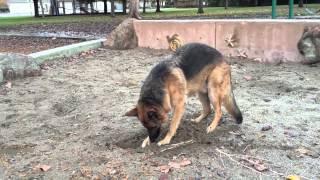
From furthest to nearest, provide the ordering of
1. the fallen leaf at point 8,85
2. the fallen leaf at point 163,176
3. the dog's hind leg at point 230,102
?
1. the fallen leaf at point 8,85
2. the dog's hind leg at point 230,102
3. the fallen leaf at point 163,176

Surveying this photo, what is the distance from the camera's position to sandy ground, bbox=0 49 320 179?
4.38m

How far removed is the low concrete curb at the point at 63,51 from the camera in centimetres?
969

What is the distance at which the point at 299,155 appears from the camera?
179 inches

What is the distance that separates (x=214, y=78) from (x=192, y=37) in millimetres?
5549

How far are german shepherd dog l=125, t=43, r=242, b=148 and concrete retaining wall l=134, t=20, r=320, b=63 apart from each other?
4324mm

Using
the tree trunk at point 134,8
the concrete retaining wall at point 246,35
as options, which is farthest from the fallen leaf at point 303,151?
the tree trunk at point 134,8

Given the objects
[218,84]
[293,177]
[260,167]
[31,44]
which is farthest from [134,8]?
[293,177]

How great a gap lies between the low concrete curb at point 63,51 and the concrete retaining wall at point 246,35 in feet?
5.00

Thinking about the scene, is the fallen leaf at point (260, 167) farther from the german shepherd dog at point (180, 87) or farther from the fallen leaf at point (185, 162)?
the german shepherd dog at point (180, 87)

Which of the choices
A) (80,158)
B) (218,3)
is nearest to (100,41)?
(80,158)

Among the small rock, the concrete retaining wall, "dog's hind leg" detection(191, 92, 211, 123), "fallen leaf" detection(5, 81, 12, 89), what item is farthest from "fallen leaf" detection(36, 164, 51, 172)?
the concrete retaining wall

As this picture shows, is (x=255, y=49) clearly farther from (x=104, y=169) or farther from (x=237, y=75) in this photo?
(x=104, y=169)

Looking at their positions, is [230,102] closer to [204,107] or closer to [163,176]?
[204,107]

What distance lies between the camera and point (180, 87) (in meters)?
4.80
